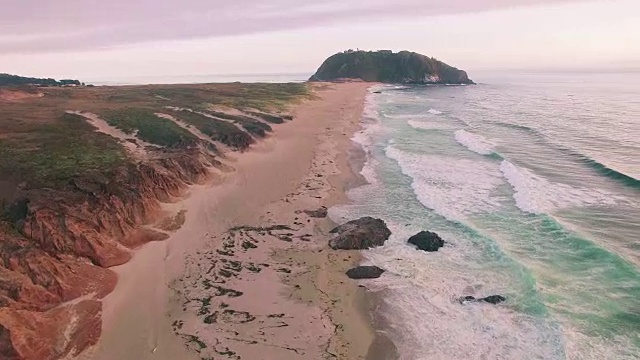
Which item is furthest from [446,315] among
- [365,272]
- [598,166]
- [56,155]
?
[598,166]

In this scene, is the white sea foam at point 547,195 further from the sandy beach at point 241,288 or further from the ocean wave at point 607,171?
the sandy beach at point 241,288

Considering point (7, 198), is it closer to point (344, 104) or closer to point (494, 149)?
point (494, 149)

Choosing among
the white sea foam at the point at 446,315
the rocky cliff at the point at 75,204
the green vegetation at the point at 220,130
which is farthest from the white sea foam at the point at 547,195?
the green vegetation at the point at 220,130

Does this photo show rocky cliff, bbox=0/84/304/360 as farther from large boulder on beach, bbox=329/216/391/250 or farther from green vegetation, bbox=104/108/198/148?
large boulder on beach, bbox=329/216/391/250

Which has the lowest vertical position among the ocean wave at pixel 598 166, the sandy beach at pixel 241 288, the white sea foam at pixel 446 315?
the white sea foam at pixel 446 315

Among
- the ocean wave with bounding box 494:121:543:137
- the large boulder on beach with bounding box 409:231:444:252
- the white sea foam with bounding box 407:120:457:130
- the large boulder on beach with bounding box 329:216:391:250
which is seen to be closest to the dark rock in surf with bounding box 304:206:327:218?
the large boulder on beach with bounding box 329:216:391:250

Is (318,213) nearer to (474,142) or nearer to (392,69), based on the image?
(474,142)

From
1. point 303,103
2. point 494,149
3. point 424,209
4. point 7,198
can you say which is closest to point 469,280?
point 424,209
